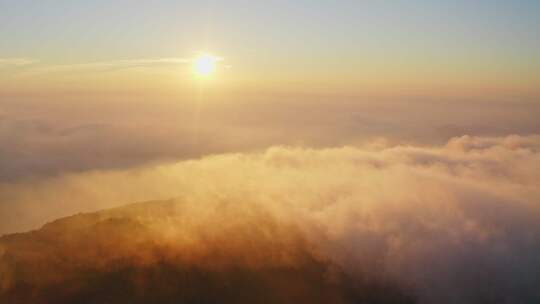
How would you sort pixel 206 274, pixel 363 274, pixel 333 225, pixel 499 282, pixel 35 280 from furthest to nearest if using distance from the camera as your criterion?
1. pixel 333 225
2. pixel 499 282
3. pixel 363 274
4. pixel 206 274
5. pixel 35 280

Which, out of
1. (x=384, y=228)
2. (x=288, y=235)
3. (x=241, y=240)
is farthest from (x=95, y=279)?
(x=384, y=228)

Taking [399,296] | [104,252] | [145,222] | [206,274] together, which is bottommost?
[399,296]

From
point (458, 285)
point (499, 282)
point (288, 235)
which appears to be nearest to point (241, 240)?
point (288, 235)

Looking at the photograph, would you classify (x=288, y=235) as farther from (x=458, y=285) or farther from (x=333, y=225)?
(x=458, y=285)

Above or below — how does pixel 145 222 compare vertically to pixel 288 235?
above

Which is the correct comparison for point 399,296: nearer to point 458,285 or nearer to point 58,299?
point 458,285

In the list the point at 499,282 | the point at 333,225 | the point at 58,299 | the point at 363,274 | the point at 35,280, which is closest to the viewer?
the point at 58,299

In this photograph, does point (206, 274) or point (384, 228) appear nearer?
point (206, 274)
